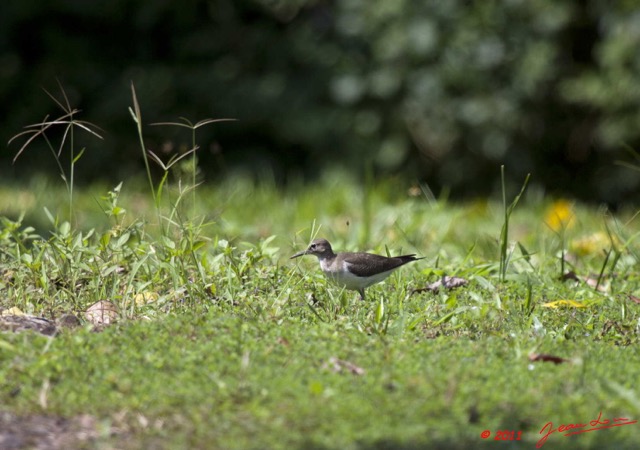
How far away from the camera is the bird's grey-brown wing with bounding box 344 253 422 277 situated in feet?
14.2

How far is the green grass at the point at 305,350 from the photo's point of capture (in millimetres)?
2922

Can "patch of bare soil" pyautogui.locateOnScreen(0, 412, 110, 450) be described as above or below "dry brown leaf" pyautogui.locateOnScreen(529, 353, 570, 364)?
below

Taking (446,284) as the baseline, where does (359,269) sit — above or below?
above

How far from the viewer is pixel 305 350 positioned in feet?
11.2

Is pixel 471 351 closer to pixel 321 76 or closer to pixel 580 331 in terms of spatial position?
pixel 580 331

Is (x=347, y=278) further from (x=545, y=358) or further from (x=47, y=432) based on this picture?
(x=47, y=432)

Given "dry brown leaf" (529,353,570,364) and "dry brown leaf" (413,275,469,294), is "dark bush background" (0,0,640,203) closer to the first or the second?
"dry brown leaf" (413,275,469,294)

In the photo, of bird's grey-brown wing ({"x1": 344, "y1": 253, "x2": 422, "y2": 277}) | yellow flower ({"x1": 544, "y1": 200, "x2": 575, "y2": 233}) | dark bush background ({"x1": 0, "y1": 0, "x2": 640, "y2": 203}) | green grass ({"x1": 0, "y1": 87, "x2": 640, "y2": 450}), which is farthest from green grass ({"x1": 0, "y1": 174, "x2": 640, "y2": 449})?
dark bush background ({"x1": 0, "y1": 0, "x2": 640, "y2": 203})

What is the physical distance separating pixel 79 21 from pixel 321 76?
A: 270 cm

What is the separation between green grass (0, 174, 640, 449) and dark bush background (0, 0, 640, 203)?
332 cm

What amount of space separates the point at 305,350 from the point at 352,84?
558cm

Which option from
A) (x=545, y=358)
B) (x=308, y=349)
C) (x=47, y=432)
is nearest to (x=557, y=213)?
(x=545, y=358)

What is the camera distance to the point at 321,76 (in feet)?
30.2

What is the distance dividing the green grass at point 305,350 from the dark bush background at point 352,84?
332 cm
